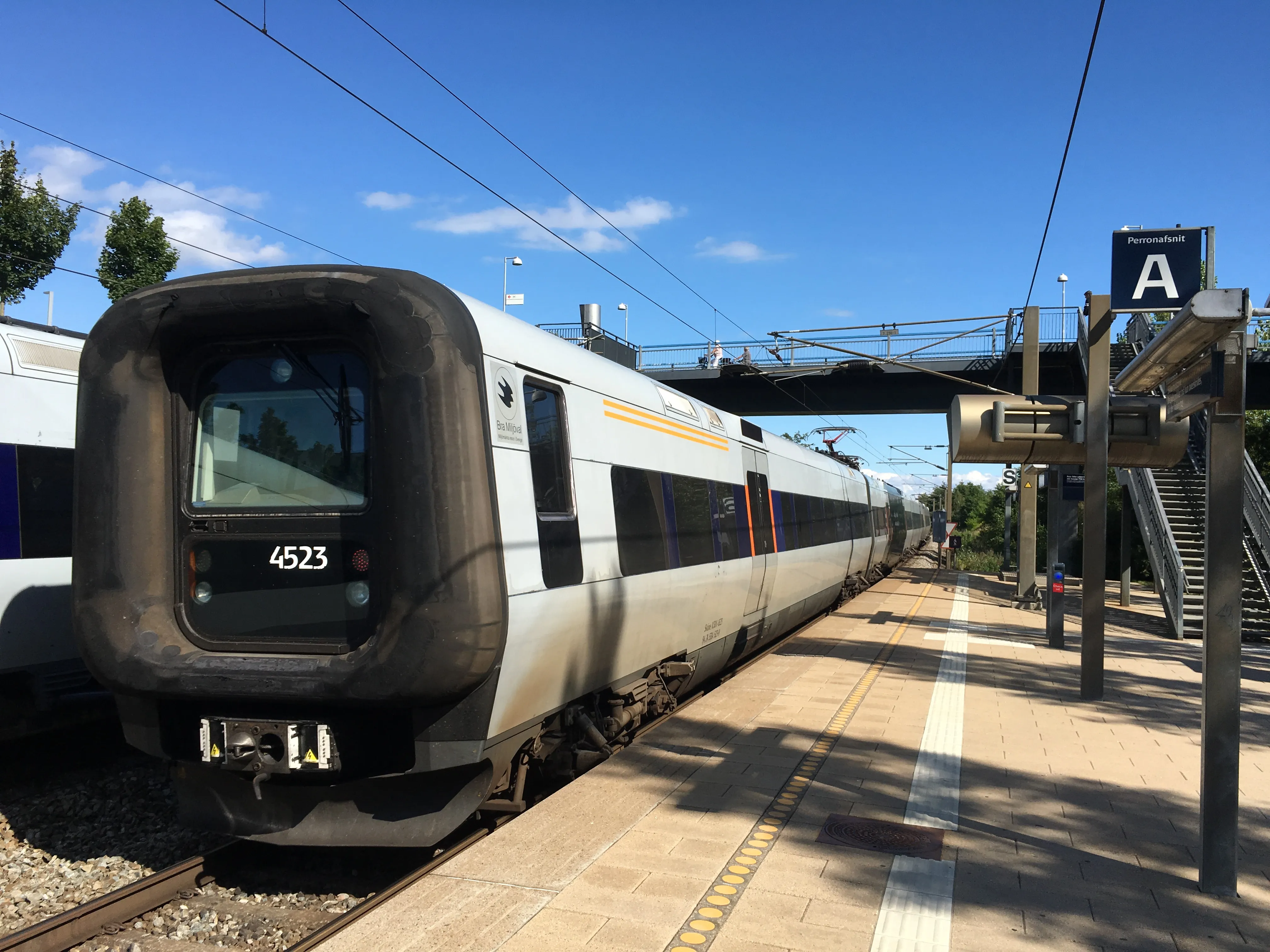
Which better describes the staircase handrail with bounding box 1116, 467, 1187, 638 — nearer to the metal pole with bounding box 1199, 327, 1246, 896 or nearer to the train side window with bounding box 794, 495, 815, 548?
the train side window with bounding box 794, 495, 815, 548

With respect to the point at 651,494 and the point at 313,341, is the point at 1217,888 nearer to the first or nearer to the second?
the point at 651,494

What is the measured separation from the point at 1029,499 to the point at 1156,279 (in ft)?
43.6

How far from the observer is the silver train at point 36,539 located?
283 inches

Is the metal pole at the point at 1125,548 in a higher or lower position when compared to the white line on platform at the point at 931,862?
higher

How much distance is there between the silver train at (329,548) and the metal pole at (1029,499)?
15.1 meters

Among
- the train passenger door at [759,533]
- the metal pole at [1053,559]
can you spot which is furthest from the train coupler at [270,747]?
the metal pole at [1053,559]

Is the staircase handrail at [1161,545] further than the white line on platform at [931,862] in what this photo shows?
Yes

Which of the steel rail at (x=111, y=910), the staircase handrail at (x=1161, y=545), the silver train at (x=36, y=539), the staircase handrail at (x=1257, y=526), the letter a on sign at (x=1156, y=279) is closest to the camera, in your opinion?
the steel rail at (x=111, y=910)

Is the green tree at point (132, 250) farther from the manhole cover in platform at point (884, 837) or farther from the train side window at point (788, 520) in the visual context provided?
the manhole cover in platform at point (884, 837)

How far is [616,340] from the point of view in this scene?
838 inches

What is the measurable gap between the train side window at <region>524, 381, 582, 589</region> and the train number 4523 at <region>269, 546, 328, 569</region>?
3.58 feet

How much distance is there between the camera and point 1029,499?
2086 cm

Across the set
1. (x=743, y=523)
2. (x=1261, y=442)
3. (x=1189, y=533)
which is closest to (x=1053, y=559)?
(x=1189, y=533)

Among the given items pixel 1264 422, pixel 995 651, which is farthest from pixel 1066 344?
pixel 995 651
